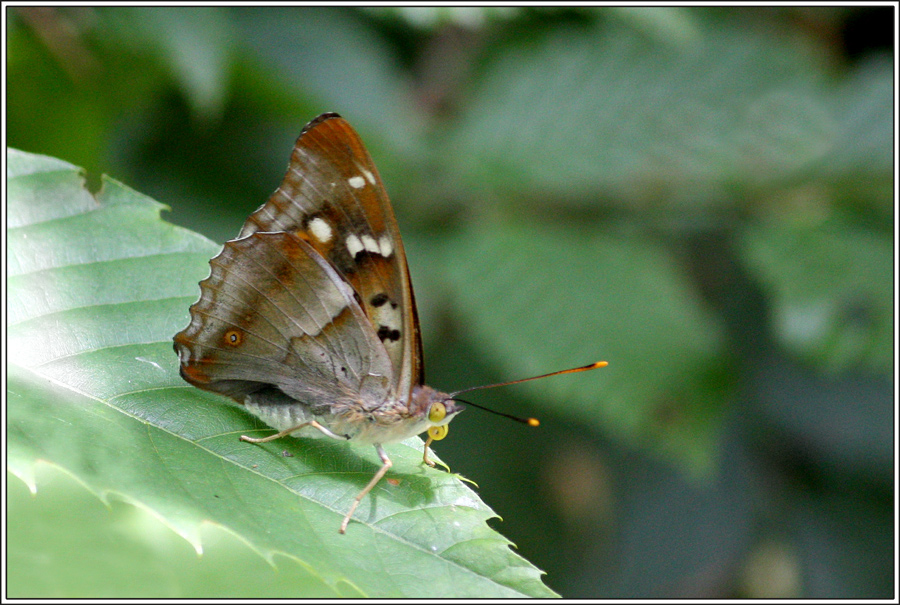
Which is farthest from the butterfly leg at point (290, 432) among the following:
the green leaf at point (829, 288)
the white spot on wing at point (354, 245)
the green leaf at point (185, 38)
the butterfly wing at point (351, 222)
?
the green leaf at point (829, 288)

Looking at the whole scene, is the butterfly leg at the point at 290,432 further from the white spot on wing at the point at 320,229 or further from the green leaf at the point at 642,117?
the green leaf at the point at 642,117

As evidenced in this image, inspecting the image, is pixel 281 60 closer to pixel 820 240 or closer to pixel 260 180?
pixel 260 180

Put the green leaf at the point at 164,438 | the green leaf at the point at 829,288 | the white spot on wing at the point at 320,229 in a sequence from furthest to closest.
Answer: the green leaf at the point at 829,288 < the white spot on wing at the point at 320,229 < the green leaf at the point at 164,438

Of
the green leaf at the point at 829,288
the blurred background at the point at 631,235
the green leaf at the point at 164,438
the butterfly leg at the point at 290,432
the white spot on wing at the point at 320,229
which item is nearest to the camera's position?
the green leaf at the point at 164,438

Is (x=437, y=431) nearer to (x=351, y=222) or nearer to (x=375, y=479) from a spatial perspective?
(x=375, y=479)

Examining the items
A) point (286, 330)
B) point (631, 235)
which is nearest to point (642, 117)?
point (631, 235)

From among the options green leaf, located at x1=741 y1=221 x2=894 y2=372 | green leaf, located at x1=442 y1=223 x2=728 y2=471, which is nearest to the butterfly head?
green leaf, located at x1=442 y1=223 x2=728 y2=471

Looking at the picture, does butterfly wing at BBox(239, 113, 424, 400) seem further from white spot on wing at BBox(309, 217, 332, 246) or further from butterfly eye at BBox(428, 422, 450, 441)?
butterfly eye at BBox(428, 422, 450, 441)
